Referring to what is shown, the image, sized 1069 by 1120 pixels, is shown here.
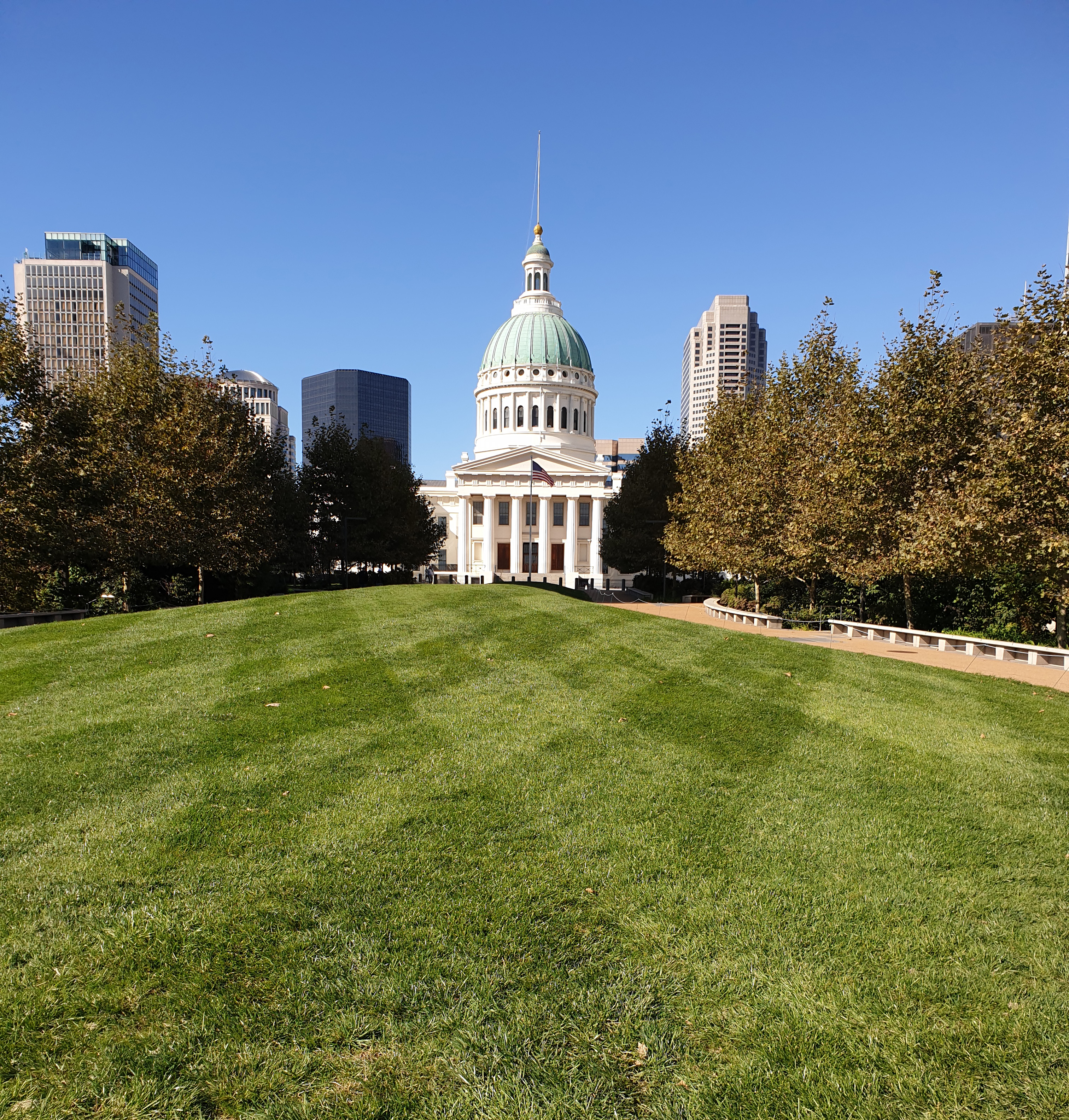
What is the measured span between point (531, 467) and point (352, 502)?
25.8 meters

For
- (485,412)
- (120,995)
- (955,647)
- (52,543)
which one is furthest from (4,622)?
(485,412)

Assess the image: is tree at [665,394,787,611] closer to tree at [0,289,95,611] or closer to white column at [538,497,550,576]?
tree at [0,289,95,611]

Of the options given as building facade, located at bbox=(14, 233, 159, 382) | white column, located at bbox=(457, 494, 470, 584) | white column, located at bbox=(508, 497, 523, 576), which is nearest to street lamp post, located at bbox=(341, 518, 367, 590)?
white column, located at bbox=(457, 494, 470, 584)

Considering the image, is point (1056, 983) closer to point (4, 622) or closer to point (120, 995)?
point (120, 995)

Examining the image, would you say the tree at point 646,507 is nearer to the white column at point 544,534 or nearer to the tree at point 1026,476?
the white column at point 544,534

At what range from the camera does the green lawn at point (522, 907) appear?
10.9ft

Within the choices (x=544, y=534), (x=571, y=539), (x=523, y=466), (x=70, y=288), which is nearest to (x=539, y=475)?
(x=523, y=466)

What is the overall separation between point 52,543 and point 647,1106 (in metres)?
23.6

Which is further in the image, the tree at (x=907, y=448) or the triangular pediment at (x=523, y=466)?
the triangular pediment at (x=523, y=466)

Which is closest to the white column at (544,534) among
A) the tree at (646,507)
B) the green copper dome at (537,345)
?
the tree at (646,507)

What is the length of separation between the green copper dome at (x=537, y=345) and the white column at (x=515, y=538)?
75.9 ft

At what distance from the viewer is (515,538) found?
70.2 meters

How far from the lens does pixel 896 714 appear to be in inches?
363

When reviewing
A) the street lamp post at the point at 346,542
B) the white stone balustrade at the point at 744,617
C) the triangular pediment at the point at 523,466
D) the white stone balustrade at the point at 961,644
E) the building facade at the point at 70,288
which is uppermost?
the building facade at the point at 70,288
